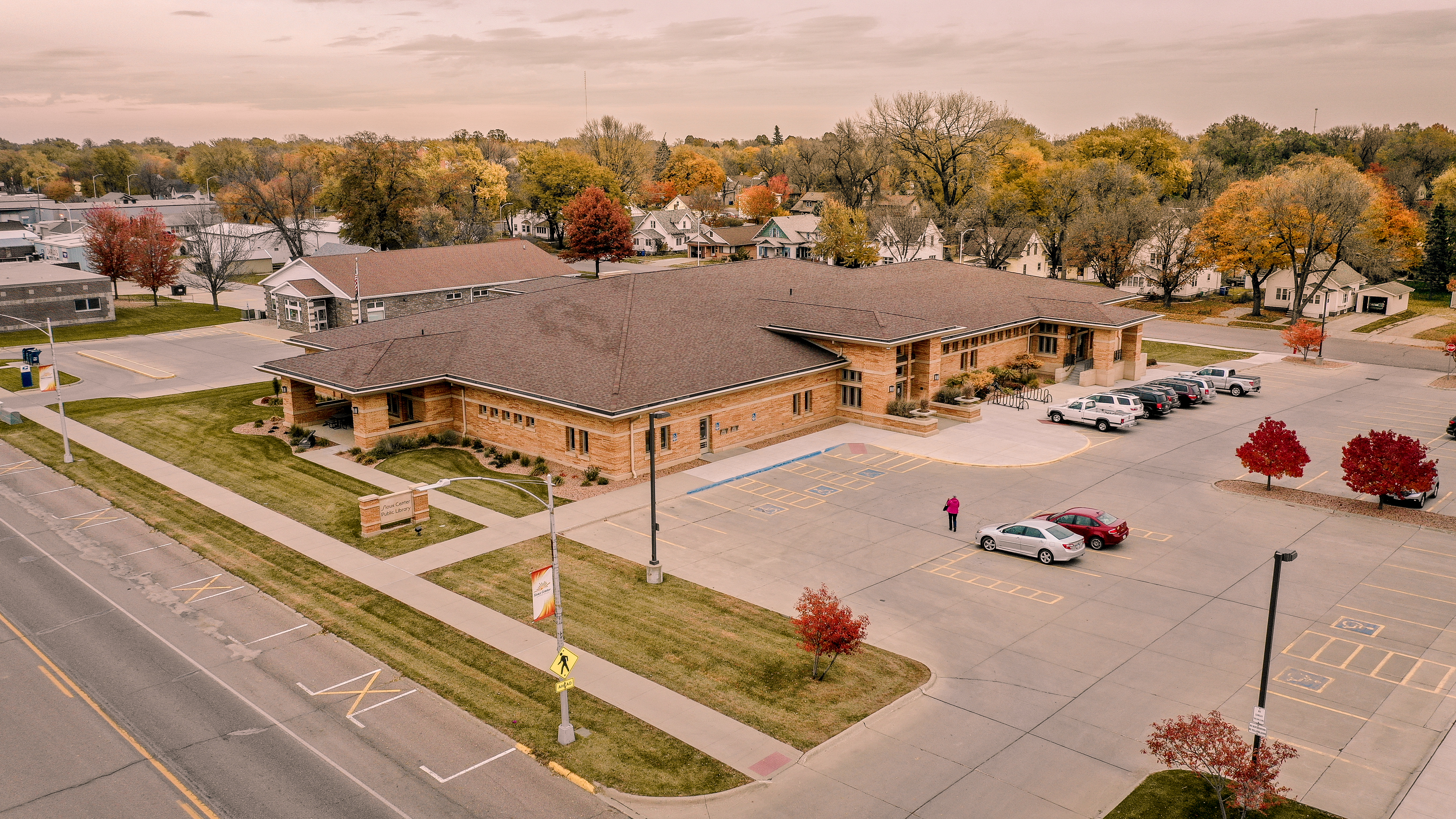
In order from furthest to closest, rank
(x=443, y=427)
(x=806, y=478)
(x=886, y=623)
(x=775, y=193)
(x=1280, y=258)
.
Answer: (x=775, y=193)
(x=1280, y=258)
(x=443, y=427)
(x=806, y=478)
(x=886, y=623)

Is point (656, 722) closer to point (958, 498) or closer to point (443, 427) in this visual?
point (958, 498)

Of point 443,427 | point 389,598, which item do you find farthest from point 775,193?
point 389,598

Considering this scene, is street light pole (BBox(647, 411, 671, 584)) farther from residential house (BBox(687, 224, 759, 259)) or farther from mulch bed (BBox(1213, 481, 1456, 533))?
residential house (BBox(687, 224, 759, 259))

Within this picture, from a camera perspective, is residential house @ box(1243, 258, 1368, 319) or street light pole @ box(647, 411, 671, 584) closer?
street light pole @ box(647, 411, 671, 584)

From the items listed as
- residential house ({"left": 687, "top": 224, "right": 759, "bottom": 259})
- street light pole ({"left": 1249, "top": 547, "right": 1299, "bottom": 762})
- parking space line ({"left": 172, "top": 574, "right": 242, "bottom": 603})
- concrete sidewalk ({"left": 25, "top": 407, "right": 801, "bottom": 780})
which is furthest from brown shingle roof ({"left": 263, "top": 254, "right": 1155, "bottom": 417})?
residential house ({"left": 687, "top": 224, "right": 759, "bottom": 259})

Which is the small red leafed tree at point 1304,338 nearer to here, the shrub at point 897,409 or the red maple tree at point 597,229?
the shrub at point 897,409

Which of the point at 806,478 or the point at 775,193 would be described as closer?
the point at 806,478
